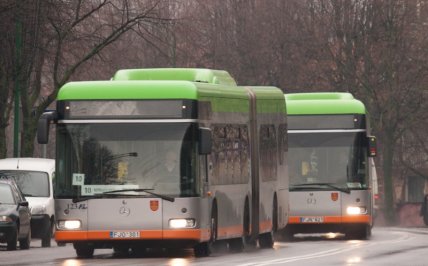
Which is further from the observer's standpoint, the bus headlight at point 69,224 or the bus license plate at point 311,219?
the bus license plate at point 311,219

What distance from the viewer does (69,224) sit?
23.0 m

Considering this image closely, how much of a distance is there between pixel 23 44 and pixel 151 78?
13971 millimetres

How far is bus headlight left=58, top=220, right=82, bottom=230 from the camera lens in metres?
22.9

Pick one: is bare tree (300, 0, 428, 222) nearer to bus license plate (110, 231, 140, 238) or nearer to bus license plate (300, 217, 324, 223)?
bus license plate (300, 217, 324, 223)

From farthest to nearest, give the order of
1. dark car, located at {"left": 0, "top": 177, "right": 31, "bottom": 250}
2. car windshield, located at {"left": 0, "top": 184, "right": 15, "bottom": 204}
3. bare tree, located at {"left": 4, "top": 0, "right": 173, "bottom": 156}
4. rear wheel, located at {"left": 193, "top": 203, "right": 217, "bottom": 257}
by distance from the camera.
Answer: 1. bare tree, located at {"left": 4, "top": 0, "right": 173, "bottom": 156}
2. car windshield, located at {"left": 0, "top": 184, "right": 15, "bottom": 204}
3. dark car, located at {"left": 0, "top": 177, "right": 31, "bottom": 250}
4. rear wheel, located at {"left": 193, "top": 203, "right": 217, "bottom": 257}

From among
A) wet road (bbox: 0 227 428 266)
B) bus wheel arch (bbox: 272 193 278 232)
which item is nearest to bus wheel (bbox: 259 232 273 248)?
bus wheel arch (bbox: 272 193 278 232)

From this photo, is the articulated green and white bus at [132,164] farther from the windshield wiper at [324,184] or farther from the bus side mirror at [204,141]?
the windshield wiper at [324,184]

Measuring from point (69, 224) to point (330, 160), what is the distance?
37.4 feet

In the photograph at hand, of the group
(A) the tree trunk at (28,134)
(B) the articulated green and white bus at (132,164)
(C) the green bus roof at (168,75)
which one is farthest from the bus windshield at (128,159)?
(A) the tree trunk at (28,134)

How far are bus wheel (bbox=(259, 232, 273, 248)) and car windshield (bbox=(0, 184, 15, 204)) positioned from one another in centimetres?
493

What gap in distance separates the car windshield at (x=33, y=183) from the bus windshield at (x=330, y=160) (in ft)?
18.1

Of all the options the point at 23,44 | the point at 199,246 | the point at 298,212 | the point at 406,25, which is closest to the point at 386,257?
the point at 199,246

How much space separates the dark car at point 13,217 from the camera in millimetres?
28953

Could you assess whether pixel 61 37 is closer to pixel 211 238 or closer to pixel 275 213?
pixel 275 213
